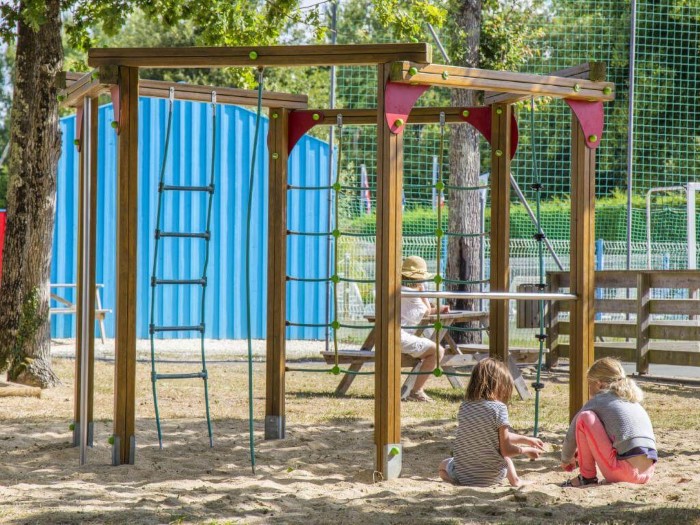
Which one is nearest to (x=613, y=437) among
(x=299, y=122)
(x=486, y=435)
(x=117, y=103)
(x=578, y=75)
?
(x=486, y=435)

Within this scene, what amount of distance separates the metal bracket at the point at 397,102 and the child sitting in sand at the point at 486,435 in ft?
4.54

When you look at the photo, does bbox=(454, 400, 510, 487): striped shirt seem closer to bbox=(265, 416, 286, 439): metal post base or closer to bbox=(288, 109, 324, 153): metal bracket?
bbox=(265, 416, 286, 439): metal post base

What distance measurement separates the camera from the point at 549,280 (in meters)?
12.3

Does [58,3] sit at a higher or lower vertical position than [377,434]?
higher

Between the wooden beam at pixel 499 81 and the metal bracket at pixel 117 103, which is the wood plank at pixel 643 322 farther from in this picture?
the metal bracket at pixel 117 103

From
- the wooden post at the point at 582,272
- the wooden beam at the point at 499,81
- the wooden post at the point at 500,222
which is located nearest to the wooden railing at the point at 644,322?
the wooden post at the point at 500,222

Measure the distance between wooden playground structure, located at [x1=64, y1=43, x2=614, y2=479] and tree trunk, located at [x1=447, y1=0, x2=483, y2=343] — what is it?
5.07 meters

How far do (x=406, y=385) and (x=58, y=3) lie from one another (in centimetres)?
488

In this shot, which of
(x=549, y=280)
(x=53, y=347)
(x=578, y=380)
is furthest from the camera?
(x=53, y=347)

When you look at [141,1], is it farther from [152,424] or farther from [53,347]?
[53,347]

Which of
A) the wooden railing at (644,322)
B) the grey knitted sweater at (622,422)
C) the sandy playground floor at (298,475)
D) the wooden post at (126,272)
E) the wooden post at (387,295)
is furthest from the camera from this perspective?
the wooden railing at (644,322)

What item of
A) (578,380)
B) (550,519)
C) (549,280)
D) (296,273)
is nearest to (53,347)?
(296,273)

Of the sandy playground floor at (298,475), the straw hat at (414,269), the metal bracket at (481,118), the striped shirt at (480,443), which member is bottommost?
the sandy playground floor at (298,475)

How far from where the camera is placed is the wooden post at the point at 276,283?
7.04m
